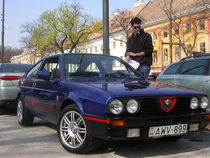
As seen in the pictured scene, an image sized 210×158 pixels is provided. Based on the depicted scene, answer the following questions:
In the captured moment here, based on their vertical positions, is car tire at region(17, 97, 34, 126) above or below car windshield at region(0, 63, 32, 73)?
below

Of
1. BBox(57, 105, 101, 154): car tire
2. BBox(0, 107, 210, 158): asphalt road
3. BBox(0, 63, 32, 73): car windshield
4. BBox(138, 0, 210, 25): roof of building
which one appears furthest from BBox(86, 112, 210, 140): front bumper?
BBox(138, 0, 210, 25): roof of building

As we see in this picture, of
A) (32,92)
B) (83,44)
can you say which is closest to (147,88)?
(32,92)

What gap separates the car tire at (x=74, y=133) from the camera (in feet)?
12.6

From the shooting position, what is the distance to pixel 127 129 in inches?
137

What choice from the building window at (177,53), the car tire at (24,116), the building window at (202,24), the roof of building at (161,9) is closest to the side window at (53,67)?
the car tire at (24,116)

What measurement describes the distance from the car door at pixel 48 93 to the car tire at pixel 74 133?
40 centimetres

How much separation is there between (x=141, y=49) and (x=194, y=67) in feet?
4.81

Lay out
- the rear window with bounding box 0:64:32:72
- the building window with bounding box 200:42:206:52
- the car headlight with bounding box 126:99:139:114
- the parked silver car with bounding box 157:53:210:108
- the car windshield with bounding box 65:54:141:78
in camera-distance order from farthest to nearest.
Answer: the building window with bounding box 200:42:206:52
the rear window with bounding box 0:64:32:72
the parked silver car with bounding box 157:53:210:108
the car windshield with bounding box 65:54:141:78
the car headlight with bounding box 126:99:139:114

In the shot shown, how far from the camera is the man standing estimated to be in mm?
6289

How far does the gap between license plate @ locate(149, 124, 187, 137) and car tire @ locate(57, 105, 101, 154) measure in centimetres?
73

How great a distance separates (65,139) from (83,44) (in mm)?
49257

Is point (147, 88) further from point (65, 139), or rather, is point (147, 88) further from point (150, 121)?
point (65, 139)

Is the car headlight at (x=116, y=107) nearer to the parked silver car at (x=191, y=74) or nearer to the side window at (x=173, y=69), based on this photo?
the parked silver car at (x=191, y=74)

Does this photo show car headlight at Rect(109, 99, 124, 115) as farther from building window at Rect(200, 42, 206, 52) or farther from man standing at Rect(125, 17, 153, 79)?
building window at Rect(200, 42, 206, 52)
